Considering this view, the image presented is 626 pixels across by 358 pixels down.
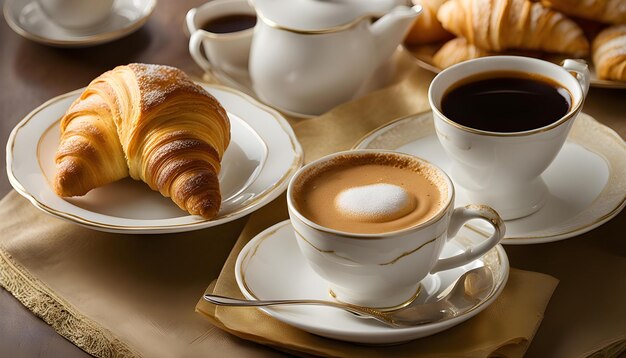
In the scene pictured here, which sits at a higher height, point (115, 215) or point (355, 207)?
point (355, 207)

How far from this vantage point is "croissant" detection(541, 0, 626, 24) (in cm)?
148

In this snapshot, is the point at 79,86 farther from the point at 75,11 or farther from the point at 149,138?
the point at 149,138

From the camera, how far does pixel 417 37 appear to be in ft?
5.31

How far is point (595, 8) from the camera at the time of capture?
1.49 meters

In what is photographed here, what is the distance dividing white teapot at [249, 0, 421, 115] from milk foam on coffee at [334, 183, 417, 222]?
487mm

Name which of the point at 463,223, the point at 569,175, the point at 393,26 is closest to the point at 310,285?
the point at 463,223

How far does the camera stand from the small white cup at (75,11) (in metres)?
1.69

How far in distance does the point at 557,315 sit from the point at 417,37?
71 cm

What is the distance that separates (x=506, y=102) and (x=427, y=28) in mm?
428

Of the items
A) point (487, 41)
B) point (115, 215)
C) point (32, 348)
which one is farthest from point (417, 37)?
point (32, 348)

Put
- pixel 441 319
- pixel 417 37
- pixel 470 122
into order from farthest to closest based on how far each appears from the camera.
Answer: pixel 417 37 < pixel 470 122 < pixel 441 319

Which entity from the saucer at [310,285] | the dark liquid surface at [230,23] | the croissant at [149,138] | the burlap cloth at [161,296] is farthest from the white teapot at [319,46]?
the saucer at [310,285]

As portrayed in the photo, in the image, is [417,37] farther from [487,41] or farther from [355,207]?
[355,207]

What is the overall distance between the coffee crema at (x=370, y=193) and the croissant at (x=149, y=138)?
0.64ft
